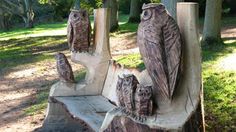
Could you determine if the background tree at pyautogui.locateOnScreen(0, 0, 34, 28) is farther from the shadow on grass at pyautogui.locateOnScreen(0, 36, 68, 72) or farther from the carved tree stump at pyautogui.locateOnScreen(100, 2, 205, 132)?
the carved tree stump at pyautogui.locateOnScreen(100, 2, 205, 132)

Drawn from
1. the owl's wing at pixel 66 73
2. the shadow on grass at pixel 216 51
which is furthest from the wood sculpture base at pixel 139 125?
the shadow on grass at pixel 216 51

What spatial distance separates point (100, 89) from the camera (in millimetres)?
6312

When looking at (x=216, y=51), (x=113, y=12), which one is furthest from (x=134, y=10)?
(x=216, y=51)

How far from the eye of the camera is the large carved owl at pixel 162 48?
3.83 metres

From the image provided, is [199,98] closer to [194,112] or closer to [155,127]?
[194,112]

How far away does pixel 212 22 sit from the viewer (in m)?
11.4

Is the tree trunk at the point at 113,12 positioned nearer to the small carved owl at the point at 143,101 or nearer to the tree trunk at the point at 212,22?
the tree trunk at the point at 212,22

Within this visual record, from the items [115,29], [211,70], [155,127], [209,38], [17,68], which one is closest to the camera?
[155,127]

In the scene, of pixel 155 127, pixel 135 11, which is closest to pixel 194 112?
pixel 155 127

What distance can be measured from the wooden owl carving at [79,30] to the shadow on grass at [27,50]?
7410mm

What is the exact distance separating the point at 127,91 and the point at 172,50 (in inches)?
21.2

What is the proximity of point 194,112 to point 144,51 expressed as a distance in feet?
2.23

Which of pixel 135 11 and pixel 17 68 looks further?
pixel 135 11

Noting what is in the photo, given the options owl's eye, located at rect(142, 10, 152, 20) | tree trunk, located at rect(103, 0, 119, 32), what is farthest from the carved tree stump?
tree trunk, located at rect(103, 0, 119, 32)
